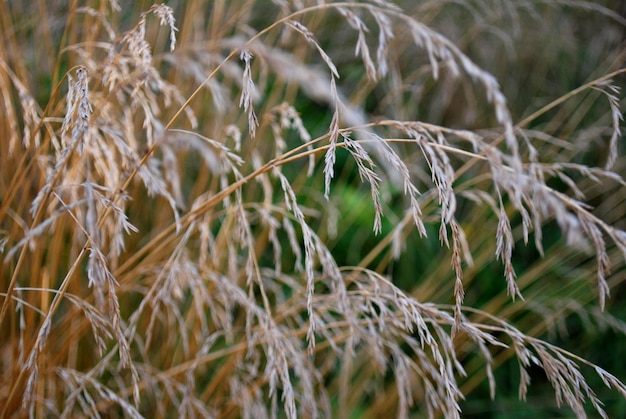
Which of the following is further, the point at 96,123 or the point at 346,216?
the point at 346,216

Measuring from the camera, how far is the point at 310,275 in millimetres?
781

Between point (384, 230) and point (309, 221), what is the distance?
0.70 feet

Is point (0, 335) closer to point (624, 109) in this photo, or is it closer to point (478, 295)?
point (478, 295)

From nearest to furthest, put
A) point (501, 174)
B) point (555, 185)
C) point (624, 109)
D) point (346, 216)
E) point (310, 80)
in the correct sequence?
point (501, 174) → point (310, 80) → point (346, 216) → point (624, 109) → point (555, 185)

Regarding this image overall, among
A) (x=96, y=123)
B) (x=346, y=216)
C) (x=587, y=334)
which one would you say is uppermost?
(x=96, y=123)

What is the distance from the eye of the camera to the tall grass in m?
0.81

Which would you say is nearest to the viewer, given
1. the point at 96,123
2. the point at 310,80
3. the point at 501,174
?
the point at 501,174

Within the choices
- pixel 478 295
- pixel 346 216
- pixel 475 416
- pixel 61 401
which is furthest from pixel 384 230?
pixel 61 401

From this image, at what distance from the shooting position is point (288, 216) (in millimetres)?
1237

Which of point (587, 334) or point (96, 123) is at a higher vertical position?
point (96, 123)

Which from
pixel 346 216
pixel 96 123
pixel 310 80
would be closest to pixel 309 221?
pixel 346 216

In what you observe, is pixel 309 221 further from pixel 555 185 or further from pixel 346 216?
pixel 555 185

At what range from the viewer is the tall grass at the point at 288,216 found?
0.81 m

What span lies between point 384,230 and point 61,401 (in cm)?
94
